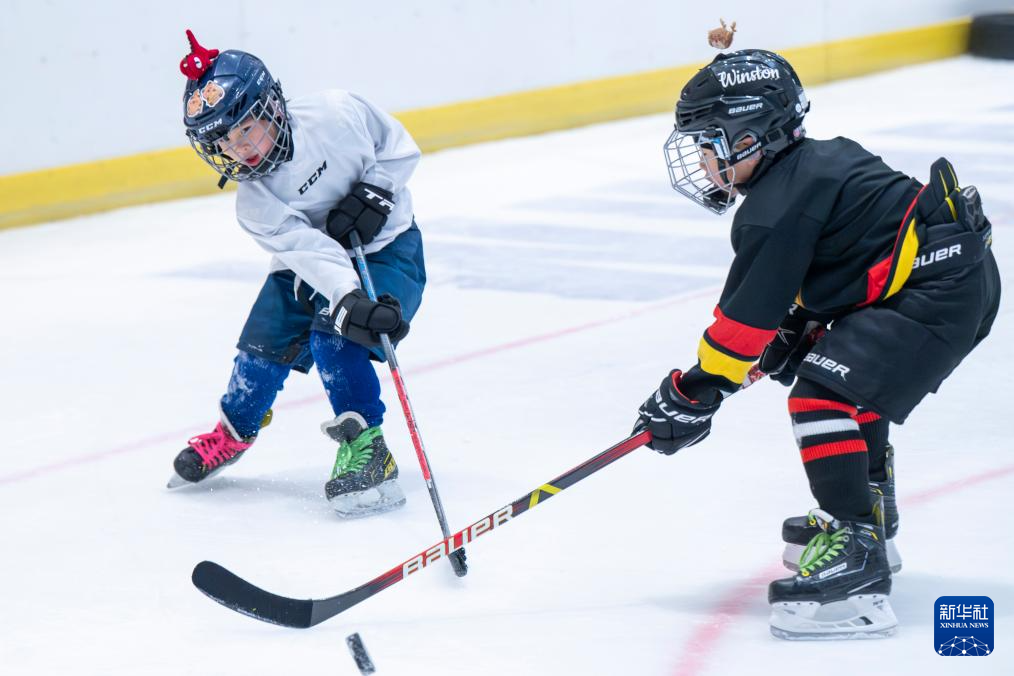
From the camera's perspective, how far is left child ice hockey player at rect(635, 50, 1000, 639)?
2.05m

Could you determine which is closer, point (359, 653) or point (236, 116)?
point (359, 653)

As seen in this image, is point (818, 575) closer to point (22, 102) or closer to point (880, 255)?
point (880, 255)

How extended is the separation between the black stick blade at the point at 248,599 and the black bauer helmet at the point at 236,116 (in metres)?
0.78

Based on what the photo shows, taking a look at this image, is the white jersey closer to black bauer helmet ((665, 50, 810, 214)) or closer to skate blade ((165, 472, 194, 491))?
skate blade ((165, 472, 194, 491))

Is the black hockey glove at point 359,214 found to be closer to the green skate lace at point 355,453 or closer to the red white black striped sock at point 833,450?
the green skate lace at point 355,453

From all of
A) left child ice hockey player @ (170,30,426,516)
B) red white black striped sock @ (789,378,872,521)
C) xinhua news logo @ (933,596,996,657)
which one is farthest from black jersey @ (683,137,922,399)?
left child ice hockey player @ (170,30,426,516)

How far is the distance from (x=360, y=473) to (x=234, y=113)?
0.71 meters

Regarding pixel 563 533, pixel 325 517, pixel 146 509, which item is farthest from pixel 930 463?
pixel 146 509

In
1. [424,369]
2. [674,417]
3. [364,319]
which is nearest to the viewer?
[674,417]

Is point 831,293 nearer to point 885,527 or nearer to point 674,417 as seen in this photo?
point 674,417

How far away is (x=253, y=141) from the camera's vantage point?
2.64 m

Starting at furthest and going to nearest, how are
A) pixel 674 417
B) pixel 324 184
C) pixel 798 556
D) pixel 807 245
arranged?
pixel 324 184 < pixel 798 556 < pixel 674 417 < pixel 807 245

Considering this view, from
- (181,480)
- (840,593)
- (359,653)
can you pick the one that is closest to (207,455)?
(181,480)

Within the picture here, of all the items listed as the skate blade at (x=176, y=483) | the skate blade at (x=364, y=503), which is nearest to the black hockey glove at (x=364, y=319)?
the skate blade at (x=364, y=503)
